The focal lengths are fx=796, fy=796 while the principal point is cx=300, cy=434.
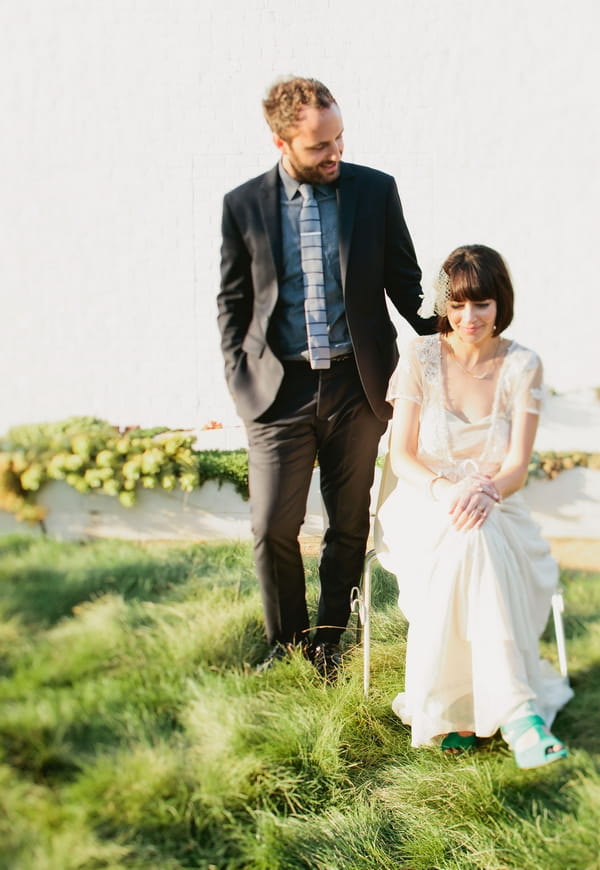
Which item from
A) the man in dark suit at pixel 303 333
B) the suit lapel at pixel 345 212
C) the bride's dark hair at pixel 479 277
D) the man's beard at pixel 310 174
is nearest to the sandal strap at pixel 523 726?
the man in dark suit at pixel 303 333

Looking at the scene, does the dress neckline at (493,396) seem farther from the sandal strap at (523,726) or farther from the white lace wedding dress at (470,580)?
the sandal strap at (523,726)

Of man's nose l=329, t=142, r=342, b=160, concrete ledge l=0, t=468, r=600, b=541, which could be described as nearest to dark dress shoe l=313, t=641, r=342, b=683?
concrete ledge l=0, t=468, r=600, b=541

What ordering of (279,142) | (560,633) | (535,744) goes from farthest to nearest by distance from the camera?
(279,142)
(560,633)
(535,744)

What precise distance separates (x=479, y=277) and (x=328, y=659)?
1.42 metres

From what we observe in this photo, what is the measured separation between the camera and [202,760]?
7.02ft

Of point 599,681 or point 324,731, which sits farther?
point 324,731

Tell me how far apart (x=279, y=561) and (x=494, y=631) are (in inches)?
A: 34.7

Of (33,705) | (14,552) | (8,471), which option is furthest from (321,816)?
(8,471)

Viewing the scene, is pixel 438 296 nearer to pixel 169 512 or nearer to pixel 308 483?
pixel 308 483

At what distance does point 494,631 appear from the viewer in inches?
76.5

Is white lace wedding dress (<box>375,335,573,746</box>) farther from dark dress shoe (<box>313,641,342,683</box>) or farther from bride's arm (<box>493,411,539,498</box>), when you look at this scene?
dark dress shoe (<box>313,641,342,683</box>)

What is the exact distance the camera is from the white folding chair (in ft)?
6.95

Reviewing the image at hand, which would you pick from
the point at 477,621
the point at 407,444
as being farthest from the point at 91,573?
the point at 477,621

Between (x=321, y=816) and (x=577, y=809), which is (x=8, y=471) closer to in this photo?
(x=321, y=816)
